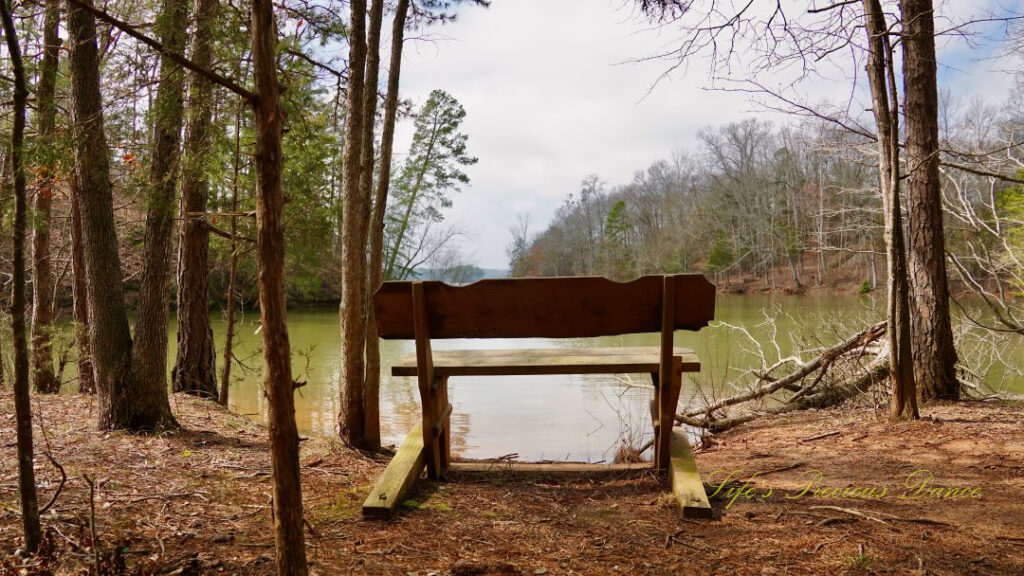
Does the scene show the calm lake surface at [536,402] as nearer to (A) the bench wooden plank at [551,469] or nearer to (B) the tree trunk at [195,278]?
(B) the tree trunk at [195,278]

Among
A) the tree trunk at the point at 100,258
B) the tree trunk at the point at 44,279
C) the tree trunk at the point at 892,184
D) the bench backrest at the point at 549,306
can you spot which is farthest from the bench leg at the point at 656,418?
the tree trunk at the point at 44,279

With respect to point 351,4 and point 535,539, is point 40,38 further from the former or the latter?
point 535,539

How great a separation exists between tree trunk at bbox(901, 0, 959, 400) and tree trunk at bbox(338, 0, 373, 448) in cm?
456

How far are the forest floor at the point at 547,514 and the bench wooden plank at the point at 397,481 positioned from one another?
0.06 metres

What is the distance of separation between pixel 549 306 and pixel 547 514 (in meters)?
1.02

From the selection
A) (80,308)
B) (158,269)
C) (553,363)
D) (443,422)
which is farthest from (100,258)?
(80,308)

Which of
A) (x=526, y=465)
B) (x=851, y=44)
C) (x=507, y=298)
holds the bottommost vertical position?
(x=526, y=465)

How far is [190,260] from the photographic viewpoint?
6980 millimetres

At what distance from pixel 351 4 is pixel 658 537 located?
4087 millimetres

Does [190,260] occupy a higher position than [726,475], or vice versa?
[190,260]

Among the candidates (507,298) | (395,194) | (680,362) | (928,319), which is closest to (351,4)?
(507,298)

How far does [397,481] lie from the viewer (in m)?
3.32

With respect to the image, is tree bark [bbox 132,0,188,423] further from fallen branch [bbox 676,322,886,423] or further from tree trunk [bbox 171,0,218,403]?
fallen branch [bbox 676,322,886,423]

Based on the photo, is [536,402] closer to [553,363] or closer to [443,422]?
[443,422]
